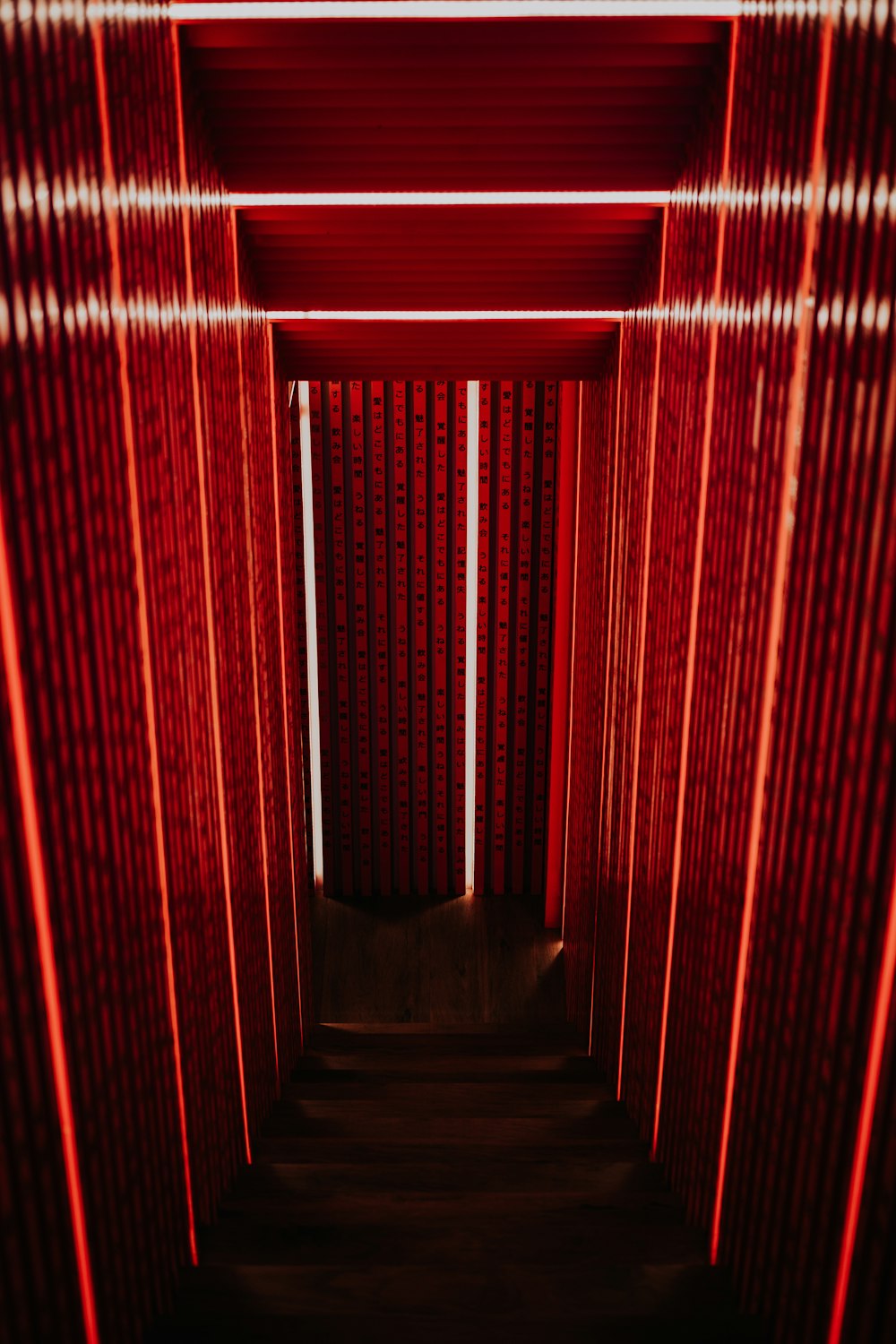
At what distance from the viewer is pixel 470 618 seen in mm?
6777

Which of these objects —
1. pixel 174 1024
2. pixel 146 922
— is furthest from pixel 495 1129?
pixel 146 922

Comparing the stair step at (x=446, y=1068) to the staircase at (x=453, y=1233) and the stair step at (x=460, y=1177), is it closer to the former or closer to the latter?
the staircase at (x=453, y=1233)

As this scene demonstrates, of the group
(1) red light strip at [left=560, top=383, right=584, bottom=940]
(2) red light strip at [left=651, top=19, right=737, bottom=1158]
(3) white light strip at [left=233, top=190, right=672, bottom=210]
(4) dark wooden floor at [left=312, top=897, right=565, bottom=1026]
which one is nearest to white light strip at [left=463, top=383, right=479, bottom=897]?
(4) dark wooden floor at [left=312, top=897, right=565, bottom=1026]

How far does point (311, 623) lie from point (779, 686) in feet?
16.2

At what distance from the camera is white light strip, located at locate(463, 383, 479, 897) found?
6.35m

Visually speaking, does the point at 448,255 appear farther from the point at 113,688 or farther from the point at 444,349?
the point at 113,688

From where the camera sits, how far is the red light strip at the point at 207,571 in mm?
2615

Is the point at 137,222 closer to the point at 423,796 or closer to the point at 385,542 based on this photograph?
the point at 385,542

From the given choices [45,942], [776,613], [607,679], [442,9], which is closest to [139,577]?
[45,942]

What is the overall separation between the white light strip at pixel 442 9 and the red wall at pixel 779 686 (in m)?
0.18

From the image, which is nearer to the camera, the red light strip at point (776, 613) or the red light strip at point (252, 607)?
the red light strip at point (776, 613)

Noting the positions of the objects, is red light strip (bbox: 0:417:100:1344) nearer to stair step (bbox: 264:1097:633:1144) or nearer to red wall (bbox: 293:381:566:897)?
stair step (bbox: 264:1097:633:1144)

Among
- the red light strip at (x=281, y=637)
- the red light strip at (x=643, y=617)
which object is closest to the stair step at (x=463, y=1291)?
the red light strip at (x=643, y=617)

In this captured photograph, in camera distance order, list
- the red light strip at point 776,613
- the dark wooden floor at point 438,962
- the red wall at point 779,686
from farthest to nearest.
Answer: the dark wooden floor at point 438,962, the red light strip at point 776,613, the red wall at point 779,686
